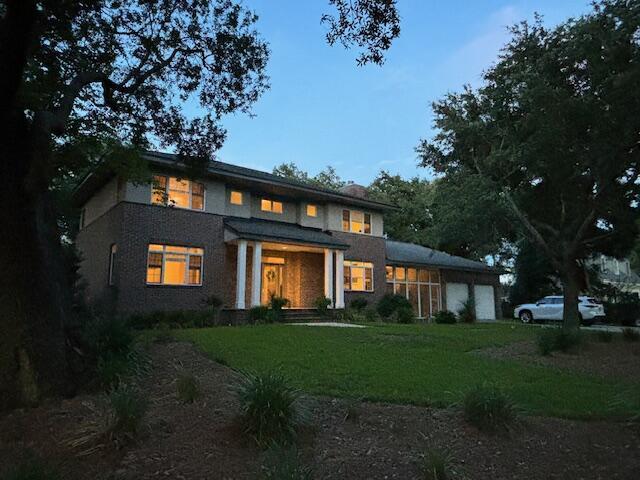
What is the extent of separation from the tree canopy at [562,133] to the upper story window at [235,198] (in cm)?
804

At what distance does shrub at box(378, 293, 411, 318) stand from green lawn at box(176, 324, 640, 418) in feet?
29.3

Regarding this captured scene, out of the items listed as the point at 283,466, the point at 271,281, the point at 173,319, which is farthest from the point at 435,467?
the point at 271,281

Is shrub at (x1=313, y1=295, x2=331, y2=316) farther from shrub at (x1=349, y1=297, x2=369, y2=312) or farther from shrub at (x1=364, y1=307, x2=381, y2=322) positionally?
shrub at (x1=349, y1=297, x2=369, y2=312)

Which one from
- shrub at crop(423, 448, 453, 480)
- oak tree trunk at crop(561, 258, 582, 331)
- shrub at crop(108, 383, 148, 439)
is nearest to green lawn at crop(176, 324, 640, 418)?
shrub at crop(423, 448, 453, 480)

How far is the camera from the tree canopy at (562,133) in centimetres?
1167

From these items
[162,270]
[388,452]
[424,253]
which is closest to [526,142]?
[388,452]

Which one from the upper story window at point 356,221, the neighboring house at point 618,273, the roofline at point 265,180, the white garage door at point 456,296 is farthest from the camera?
the neighboring house at point 618,273

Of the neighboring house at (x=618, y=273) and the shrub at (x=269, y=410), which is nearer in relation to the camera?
the shrub at (x=269, y=410)

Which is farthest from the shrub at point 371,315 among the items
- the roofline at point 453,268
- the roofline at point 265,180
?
the roofline at point 265,180

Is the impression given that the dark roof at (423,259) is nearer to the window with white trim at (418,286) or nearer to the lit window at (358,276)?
the window with white trim at (418,286)

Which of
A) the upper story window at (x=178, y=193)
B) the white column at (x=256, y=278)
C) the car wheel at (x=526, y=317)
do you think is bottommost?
the car wheel at (x=526, y=317)

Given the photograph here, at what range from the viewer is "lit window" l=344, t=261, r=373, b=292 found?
22703 mm

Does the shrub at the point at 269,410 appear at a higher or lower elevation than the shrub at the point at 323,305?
lower

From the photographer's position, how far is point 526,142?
546 inches
